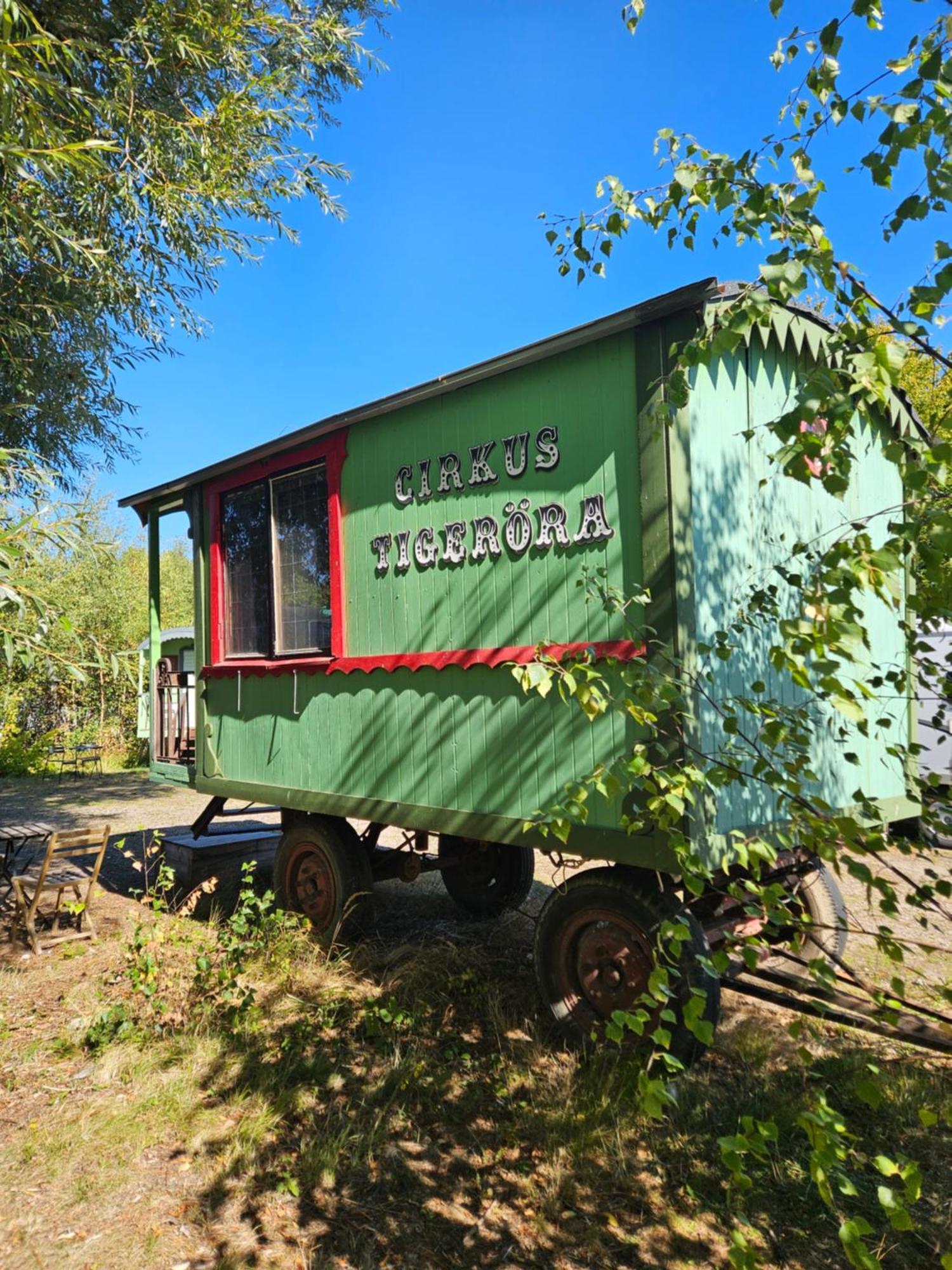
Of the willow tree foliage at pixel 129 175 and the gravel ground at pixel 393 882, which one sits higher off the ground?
the willow tree foliage at pixel 129 175

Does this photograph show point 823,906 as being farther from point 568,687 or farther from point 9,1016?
point 9,1016

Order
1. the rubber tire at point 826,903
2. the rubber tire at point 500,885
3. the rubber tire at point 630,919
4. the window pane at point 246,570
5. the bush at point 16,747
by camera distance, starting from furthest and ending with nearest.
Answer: the bush at point 16,747, the rubber tire at point 500,885, the window pane at point 246,570, the rubber tire at point 826,903, the rubber tire at point 630,919

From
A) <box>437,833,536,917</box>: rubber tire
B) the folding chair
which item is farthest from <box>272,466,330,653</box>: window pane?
the folding chair

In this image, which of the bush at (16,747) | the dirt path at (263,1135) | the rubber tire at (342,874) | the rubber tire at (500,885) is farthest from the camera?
the bush at (16,747)

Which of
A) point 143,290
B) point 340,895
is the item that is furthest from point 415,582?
point 143,290

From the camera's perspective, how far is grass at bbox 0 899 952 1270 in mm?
2801

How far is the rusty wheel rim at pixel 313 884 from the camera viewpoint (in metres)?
5.75

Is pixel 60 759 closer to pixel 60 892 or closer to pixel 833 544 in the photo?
pixel 60 892

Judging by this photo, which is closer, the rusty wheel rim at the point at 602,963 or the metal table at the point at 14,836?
the rusty wheel rim at the point at 602,963

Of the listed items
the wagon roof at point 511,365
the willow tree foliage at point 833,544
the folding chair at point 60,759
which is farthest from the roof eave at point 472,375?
the folding chair at point 60,759

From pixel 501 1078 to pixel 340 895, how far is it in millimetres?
2031

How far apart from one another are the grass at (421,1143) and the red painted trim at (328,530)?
227 centimetres

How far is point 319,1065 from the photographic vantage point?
154 inches

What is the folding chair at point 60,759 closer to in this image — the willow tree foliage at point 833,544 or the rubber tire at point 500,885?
the rubber tire at point 500,885
